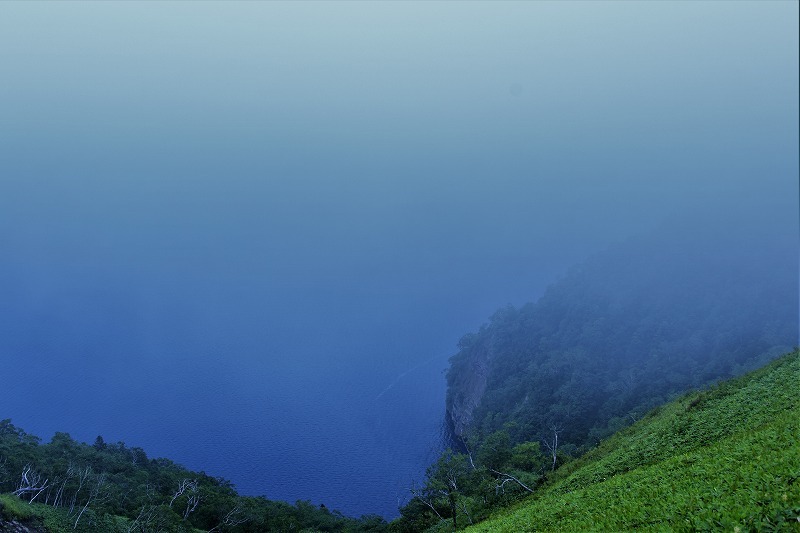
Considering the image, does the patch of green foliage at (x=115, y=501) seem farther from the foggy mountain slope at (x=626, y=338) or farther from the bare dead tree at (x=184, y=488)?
the foggy mountain slope at (x=626, y=338)

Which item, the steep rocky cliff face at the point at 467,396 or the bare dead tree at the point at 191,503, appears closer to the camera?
the bare dead tree at the point at 191,503

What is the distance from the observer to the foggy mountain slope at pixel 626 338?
6788cm

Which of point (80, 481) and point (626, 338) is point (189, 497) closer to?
point (80, 481)

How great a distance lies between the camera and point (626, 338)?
84312 mm

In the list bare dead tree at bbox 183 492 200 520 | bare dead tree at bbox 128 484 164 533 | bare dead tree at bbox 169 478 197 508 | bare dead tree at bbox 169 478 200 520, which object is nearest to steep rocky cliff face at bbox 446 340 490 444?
bare dead tree at bbox 169 478 197 508

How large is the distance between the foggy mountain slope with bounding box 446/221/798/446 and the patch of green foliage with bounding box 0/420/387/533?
25051 mm

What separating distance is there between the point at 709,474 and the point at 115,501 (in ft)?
139

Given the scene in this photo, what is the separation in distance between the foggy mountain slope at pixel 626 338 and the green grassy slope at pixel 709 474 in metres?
33.8

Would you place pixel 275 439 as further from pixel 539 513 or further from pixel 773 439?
pixel 773 439

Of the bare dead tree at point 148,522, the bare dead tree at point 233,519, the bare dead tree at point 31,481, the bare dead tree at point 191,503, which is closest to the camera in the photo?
the bare dead tree at point 148,522

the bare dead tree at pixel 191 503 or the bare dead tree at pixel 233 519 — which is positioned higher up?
the bare dead tree at pixel 191 503

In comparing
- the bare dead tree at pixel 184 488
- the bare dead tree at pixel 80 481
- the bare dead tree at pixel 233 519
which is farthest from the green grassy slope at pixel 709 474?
the bare dead tree at pixel 184 488

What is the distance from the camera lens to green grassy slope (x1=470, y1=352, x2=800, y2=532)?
1012 cm

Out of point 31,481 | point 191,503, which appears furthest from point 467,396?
point 31,481
